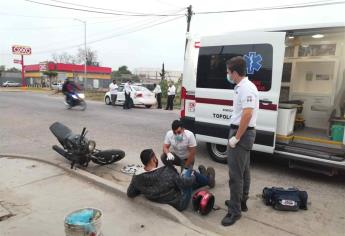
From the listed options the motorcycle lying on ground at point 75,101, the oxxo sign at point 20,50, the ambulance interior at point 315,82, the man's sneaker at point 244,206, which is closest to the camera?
the man's sneaker at point 244,206

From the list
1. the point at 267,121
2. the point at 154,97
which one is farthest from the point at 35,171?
the point at 154,97

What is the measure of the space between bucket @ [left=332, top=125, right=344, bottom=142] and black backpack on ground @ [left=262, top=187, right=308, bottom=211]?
182cm

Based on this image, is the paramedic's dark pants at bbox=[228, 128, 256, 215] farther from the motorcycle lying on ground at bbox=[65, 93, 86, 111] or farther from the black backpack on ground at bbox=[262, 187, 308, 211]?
the motorcycle lying on ground at bbox=[65, 93, 86, 111]

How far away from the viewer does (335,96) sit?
24.7 ft

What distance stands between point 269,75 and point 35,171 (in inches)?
171

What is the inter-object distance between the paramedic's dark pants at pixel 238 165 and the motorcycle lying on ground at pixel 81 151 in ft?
9.19

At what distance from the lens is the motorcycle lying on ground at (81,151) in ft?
18.7

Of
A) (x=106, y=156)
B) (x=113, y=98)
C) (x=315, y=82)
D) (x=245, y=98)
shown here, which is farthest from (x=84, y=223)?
(x=113, y=98)

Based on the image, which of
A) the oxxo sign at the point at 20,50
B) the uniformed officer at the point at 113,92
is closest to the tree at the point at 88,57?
the oxxo sign at the point at 20,50

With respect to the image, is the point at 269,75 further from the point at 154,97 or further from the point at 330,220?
the point at 154,97

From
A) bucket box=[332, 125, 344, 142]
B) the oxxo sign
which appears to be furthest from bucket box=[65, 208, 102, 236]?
the oxxo sign

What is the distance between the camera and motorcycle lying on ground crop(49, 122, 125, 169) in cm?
571

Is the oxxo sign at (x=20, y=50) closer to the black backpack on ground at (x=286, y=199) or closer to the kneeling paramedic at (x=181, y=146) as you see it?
the kneeling paramedic at (x=181, y=146)

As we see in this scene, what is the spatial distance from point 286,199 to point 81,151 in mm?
3388
